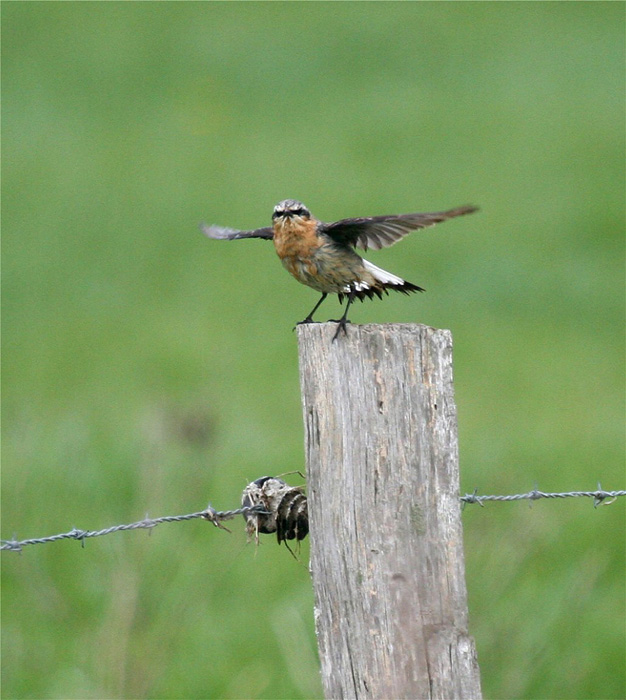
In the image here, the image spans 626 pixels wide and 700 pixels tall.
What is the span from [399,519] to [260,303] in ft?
51.9

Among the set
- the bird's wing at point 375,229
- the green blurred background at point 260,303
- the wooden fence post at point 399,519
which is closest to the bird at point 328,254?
the bird's wing at point 375,229

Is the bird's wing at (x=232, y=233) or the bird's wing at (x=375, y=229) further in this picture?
the bird's wing at (x=232, y=233)

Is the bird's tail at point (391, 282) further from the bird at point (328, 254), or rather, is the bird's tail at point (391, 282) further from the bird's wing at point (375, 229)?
the bird's wing at point (375, 229)

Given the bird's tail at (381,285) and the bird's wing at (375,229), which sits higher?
the bird's wing at (375,229)

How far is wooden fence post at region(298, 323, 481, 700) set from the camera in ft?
12.5

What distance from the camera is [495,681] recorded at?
6.63 m

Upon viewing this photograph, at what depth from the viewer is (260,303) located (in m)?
19.6

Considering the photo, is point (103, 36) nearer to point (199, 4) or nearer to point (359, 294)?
point (199, 4)

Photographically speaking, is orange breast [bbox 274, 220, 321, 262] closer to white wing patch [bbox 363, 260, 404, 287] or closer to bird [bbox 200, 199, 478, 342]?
bird [bbox 200, 199, 478, 342]

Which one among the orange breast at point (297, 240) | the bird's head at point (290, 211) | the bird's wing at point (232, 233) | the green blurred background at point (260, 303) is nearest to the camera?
the orange breast at point (297, 240)

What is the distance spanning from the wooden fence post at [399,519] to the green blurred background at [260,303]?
190 cm

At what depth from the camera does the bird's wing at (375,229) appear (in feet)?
14.9

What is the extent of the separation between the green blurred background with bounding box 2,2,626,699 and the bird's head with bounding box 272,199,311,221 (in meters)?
1.25

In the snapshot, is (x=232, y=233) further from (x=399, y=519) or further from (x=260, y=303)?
(x=260, y=303)
